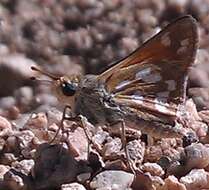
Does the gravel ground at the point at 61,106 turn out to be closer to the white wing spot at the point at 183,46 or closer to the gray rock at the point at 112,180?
the gray rock at the point at 112,180

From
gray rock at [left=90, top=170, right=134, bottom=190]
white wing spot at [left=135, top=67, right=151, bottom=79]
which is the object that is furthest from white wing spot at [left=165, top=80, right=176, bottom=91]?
gray rock at [left=90, top=170, right=134, bottom=190]

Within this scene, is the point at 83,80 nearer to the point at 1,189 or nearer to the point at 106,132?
the point at 106,132

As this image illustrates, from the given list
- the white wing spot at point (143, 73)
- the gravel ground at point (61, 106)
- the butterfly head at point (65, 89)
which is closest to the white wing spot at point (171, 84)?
the white wing spot at point (143, 73)

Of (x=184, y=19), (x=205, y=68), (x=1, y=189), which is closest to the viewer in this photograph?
(x=1, y=189)

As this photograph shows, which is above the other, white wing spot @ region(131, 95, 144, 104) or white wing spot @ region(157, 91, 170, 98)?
white wing spot @ region(157, 91, 170, 98)

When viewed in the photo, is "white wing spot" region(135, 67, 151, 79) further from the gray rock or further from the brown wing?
the gray rock

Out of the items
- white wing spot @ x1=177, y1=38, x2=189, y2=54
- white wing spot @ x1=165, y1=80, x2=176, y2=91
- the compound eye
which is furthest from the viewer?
white wing spot @ x1=165, y1=80, x2=176, y2=91

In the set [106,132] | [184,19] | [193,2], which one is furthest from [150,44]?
[193,2]
